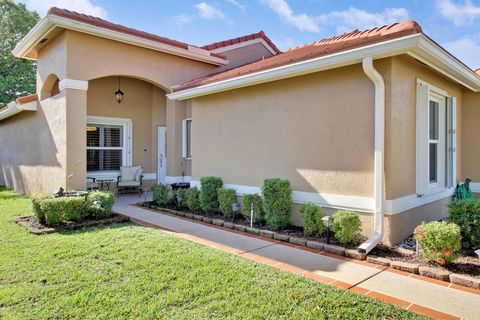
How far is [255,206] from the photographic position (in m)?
7.11

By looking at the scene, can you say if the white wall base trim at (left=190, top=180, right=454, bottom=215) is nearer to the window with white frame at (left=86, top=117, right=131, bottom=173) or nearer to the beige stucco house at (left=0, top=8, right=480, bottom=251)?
the beige stucco house at (left=0, top=8, right=480, bottom=251)

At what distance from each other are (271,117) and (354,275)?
3.86 meters

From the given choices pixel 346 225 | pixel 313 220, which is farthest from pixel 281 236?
pixel 346 225

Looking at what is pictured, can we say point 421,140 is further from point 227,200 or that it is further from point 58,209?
point 58,209

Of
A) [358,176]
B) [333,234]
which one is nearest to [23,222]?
[333,234]

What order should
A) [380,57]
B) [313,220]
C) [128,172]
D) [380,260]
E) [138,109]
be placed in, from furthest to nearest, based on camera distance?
[138,109] < [128,172] < [313,220] < [380,57] < [380,260]

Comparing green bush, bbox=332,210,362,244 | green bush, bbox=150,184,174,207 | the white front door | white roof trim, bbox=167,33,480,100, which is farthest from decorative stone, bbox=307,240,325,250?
the white front door

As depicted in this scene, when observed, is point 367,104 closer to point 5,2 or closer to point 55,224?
point 55,224

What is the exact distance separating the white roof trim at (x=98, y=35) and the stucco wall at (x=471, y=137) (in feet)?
25.8

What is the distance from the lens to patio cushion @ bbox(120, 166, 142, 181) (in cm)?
1184

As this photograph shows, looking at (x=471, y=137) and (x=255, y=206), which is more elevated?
(x=471, y=137)

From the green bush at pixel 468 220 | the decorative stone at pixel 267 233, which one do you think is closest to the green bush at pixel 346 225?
the decorative stone at pixel 267 233

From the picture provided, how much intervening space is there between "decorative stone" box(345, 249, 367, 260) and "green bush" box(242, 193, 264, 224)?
90.1 inches

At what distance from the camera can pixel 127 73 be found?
984 cm
